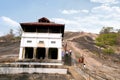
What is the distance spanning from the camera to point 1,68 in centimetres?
3619

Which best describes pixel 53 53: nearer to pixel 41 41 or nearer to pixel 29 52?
pixel 41 41

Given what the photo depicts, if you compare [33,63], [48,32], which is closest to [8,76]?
[33,63]

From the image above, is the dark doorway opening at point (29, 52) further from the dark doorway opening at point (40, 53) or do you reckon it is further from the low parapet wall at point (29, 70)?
the low parapet wall at point (29, 70)

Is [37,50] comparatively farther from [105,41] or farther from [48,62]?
[105,41]

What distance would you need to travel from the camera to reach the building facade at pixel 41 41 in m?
46.1

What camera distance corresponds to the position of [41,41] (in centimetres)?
4647

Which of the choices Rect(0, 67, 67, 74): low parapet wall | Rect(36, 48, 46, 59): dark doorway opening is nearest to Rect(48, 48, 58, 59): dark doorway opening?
Rect(36, 48, 46, 59): dark doorway opening

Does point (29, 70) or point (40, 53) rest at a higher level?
point (40, 53)

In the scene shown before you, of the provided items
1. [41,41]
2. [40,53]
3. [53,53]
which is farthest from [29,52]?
[53,53]

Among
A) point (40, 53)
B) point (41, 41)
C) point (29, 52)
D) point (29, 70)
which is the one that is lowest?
point (29, 70)

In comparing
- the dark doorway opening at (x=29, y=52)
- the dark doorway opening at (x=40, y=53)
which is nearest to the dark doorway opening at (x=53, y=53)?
→ the dark doorway opening at (x=40, y=53)

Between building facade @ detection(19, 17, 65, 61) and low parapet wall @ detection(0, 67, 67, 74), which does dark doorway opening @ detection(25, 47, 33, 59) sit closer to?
building facade @ detection(19, 17, 65, 61)

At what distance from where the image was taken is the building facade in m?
46.1

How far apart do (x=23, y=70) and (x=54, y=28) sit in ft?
46.2
